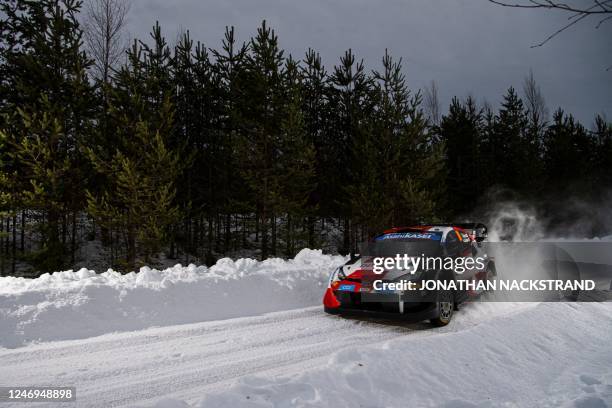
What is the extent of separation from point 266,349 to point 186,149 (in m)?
16.6

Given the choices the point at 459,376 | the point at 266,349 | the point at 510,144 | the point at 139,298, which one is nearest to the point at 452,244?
the point at 459,376

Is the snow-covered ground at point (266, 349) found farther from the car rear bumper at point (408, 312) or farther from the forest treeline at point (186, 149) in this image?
the forest treeline at point (186, 149)

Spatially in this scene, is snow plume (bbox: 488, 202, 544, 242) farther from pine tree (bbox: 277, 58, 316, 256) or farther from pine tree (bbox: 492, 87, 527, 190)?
pine tree (bbox: 277, 58, 316, 256)

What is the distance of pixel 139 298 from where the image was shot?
21.4 ft

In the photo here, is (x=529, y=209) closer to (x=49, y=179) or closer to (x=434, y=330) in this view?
(x=434, y=330)

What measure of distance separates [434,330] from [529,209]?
31.0m

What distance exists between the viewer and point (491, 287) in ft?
26.2

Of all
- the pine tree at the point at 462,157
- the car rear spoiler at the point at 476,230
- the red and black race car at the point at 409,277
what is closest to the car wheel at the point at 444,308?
the red and black race car at the point at 409,277

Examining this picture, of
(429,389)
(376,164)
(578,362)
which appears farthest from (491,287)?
(376,164)

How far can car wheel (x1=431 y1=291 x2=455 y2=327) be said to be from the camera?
6.09 meters

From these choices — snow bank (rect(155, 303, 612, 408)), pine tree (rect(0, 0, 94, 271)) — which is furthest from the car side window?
pine tree (rect(0, 0, 94, 271))

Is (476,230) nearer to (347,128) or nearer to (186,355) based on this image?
(186,355)

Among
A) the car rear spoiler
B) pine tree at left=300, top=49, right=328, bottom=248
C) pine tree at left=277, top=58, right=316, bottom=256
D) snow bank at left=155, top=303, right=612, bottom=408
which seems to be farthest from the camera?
pine tree at left=300, top=49, right=328, bottom=248

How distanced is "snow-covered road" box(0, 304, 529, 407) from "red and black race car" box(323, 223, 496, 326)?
35 centimetres
